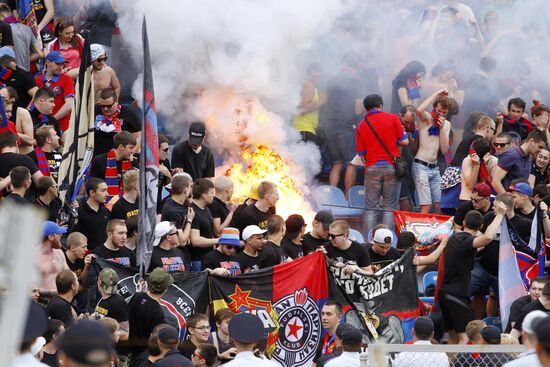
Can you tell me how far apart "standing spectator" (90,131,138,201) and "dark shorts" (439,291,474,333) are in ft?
10.7

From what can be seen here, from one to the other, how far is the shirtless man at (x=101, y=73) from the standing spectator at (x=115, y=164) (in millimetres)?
1678

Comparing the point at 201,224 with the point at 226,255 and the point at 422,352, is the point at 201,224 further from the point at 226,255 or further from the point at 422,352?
the point at 422,352

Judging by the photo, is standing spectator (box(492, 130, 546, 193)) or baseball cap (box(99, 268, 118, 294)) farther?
standing spectator (box(492, 130, 546, 193))

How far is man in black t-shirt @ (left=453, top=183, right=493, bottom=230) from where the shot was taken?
12578 millimetres

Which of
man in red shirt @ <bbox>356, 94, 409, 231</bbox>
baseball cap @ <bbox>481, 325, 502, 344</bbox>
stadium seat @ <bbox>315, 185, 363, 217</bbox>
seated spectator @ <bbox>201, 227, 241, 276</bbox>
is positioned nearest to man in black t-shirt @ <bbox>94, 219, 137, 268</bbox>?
seated spectator @ <bbox>201, 227, 241, 276</bbox>

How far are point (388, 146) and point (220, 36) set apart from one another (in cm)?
243

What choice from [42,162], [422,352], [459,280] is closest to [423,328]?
[422,352]

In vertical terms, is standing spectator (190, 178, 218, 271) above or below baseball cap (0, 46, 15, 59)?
below

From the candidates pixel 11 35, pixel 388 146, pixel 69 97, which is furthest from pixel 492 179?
pixel 11 35

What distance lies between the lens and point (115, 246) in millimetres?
10359

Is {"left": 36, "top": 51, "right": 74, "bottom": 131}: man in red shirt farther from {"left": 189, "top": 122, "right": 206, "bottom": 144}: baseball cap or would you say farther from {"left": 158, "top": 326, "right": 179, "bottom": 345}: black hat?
{"left": 158, "top": 326, "right": 179, "bottom": 345}: black hat

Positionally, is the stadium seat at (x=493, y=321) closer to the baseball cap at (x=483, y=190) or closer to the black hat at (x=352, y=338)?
the baseball cap at (x=483, y=190)

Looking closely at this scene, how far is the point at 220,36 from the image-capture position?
14.5 metres

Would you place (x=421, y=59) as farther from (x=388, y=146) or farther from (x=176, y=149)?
(x=176, y=149)
